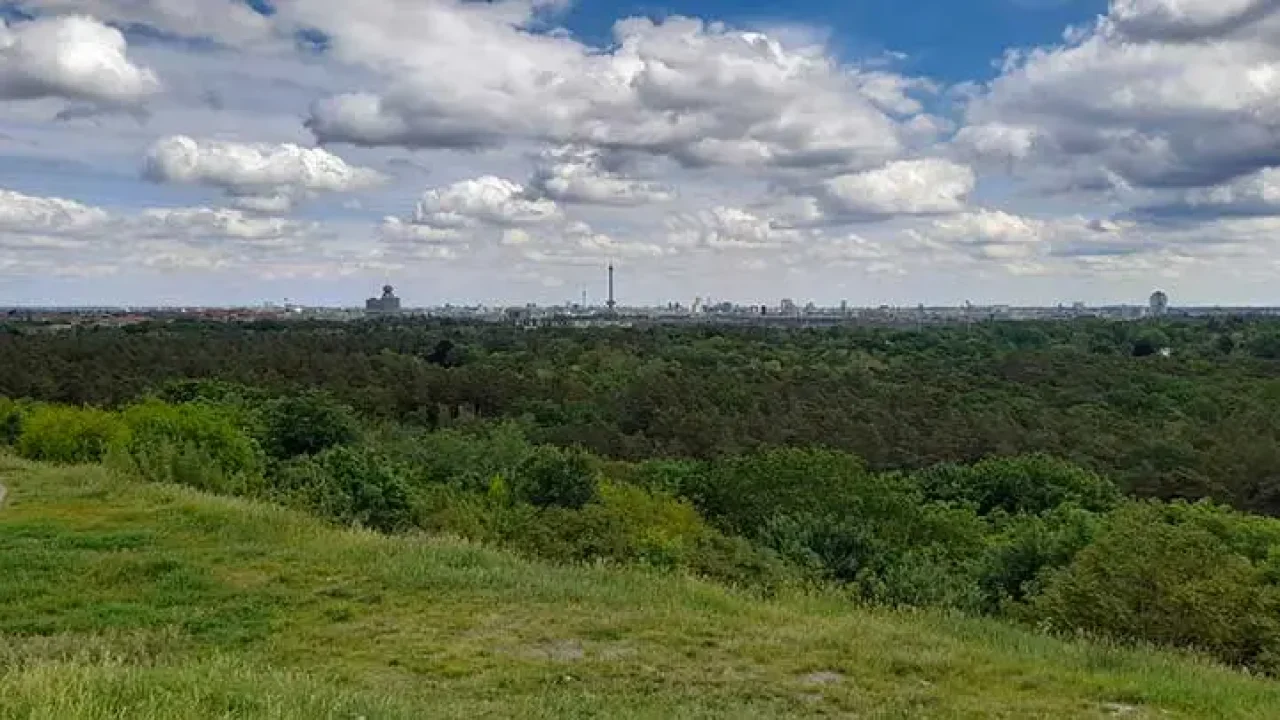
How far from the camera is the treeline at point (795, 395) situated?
52.3m

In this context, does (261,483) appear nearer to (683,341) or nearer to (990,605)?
(990,605)

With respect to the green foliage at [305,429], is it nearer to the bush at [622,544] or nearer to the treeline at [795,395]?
the bush at [622,544]

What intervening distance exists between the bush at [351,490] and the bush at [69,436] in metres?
5.72

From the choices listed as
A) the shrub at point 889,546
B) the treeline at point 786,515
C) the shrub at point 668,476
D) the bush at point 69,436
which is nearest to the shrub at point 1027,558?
the treeline at point 786,515

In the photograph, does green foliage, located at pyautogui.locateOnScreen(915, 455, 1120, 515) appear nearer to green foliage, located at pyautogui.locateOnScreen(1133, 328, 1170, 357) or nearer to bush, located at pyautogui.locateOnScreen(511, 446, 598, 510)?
bush, located at pyautogui.locateOnScreen(511, 446, 598, 510)

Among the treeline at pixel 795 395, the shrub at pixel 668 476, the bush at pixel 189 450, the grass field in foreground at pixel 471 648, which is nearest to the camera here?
the grass field in foreground at pixel 471 648

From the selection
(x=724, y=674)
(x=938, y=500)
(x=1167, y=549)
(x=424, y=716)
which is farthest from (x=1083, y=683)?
(x=938, y=500)

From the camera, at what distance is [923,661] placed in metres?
9.84

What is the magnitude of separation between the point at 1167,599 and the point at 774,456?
69.5 feet

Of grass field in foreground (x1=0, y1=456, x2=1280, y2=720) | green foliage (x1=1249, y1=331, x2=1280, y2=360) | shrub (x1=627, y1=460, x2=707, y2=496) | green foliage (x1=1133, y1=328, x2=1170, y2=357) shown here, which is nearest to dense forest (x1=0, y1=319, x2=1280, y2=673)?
shrub (x1=627, y1=460, x2=707, y2=496)

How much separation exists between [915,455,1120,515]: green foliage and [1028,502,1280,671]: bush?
20482 millimetres

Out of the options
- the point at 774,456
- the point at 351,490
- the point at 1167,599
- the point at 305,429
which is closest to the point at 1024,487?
the point at 774,456

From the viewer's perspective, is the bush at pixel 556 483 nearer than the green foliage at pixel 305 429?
Yes

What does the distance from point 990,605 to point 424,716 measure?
50.2ft
